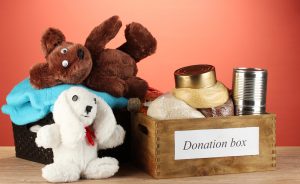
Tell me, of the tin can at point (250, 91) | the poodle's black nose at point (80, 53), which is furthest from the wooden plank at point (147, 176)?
the poodle's black nose at point (80, 53)

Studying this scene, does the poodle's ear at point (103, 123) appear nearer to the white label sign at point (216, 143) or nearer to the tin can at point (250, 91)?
the white label sign at point (216, 143)

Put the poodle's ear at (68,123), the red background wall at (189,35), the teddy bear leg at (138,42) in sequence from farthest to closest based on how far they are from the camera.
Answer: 1. the red background wall at (189,35)
2. the teddy bear leg at (138,42)
3. the poodle's ear at (68,123)

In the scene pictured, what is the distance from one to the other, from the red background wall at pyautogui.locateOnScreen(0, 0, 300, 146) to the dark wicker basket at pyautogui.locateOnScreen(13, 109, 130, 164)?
770 millimetres

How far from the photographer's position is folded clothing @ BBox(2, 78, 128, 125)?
1.13 metres

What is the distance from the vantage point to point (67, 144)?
3.36 ft

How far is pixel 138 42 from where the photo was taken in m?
1.25

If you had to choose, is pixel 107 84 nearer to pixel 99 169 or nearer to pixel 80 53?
pixel 80 53

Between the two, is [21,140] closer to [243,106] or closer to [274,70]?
[243,106]

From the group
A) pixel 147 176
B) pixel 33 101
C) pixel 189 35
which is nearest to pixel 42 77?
pixel 33 101

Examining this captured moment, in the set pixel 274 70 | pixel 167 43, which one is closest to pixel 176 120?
pixel 167 43

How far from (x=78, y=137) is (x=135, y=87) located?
245 mm

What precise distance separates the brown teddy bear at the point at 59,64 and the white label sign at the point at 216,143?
0.24 m

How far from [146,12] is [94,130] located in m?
1.03

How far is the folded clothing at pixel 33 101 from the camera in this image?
1.13 metres
